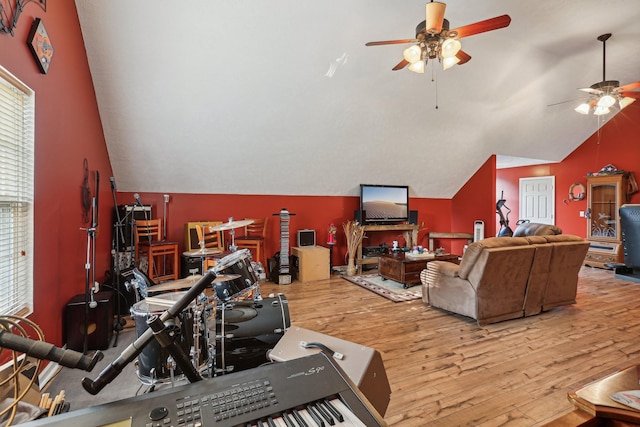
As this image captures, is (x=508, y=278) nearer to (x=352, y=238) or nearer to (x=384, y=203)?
(x=352, y=238)

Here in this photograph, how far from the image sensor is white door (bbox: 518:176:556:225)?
7.70 metres

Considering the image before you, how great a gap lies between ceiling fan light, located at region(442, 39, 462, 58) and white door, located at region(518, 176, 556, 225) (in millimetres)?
6797

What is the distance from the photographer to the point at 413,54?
282cm

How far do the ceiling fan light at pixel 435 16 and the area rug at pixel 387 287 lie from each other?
312cm

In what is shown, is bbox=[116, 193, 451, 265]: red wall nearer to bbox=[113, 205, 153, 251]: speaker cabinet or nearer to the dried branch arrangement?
the dried branch arrangement

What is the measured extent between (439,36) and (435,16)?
0.79 feet

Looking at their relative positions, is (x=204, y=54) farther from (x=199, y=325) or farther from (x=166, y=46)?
(x=199, y=325)

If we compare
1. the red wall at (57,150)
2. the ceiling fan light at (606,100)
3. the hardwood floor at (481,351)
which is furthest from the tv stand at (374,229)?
the red wall at (57,150)

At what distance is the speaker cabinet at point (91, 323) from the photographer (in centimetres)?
265

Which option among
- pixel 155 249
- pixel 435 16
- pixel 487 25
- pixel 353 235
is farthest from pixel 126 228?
pixel 487 25

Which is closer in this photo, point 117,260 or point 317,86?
point 117,260

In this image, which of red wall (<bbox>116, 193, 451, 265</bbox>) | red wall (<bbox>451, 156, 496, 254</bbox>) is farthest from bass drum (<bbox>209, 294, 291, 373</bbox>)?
red wall (<bbox>451, 156, 496, 254</bbox>)

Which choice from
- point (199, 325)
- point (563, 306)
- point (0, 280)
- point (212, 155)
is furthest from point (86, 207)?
point (563, 306)

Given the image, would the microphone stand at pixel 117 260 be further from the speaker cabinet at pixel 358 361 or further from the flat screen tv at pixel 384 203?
the flat screen tv at pixel 384 203
